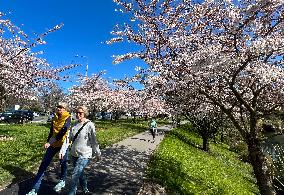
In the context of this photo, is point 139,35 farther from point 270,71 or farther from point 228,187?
point 228,187

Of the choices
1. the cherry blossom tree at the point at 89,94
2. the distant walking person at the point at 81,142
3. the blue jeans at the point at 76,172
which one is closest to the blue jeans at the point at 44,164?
the distant walking person at the point at 81,142

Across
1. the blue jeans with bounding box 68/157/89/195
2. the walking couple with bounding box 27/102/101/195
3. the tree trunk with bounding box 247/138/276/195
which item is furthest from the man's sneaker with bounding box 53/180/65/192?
the tree trunk with bounding box 247/138/276/195

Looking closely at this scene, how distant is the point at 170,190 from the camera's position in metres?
10.9

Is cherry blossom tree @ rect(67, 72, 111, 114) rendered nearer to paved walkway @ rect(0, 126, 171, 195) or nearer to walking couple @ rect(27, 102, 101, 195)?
paved walkway @ rect(0, 126, 171, 195)

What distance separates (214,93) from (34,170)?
5899mm

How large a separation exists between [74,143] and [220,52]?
403 cm

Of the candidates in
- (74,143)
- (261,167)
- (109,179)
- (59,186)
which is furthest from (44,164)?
(261,167)

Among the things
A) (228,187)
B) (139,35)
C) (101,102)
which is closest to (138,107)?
(101,102)

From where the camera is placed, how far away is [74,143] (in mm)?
8016

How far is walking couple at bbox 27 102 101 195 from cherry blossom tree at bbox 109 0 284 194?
280 centimetres

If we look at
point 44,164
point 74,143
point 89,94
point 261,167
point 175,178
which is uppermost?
point 89,94

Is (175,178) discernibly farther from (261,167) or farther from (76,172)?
(76,172)

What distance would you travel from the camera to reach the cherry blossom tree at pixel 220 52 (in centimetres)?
843

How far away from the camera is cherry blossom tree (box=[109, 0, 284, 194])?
332 inches
